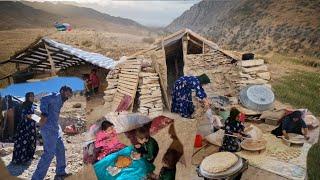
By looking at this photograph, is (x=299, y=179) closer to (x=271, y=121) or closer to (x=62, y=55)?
(x=271, y=121)

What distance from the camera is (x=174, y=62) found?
28.3ft

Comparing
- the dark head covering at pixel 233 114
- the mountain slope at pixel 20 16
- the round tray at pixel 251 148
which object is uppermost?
the mountain slope at pixel 20 16

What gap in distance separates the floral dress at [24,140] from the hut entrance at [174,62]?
9.33 feet

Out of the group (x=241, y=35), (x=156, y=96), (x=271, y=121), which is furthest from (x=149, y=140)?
(x=241, y=35)

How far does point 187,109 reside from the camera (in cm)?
730

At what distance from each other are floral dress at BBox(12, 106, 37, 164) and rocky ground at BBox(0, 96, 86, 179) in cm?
14

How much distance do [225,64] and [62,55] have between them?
3.35 metres

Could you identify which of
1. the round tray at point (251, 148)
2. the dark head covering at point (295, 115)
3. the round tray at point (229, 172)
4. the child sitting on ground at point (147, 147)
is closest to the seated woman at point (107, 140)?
the child sitting on ground at point (147, 147)

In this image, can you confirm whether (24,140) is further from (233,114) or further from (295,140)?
(295,140)

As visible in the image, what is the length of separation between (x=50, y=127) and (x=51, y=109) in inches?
11.3

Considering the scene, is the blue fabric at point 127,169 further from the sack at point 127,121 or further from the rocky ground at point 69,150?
the rocky ground at point 69,150

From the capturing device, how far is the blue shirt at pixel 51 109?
6.25m

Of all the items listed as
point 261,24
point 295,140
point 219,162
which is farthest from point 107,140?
point 261,24

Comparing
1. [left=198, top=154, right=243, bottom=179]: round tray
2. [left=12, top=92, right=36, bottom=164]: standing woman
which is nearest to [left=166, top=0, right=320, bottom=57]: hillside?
[left=12, top=92, right=36, bottom=164]: standing woman
